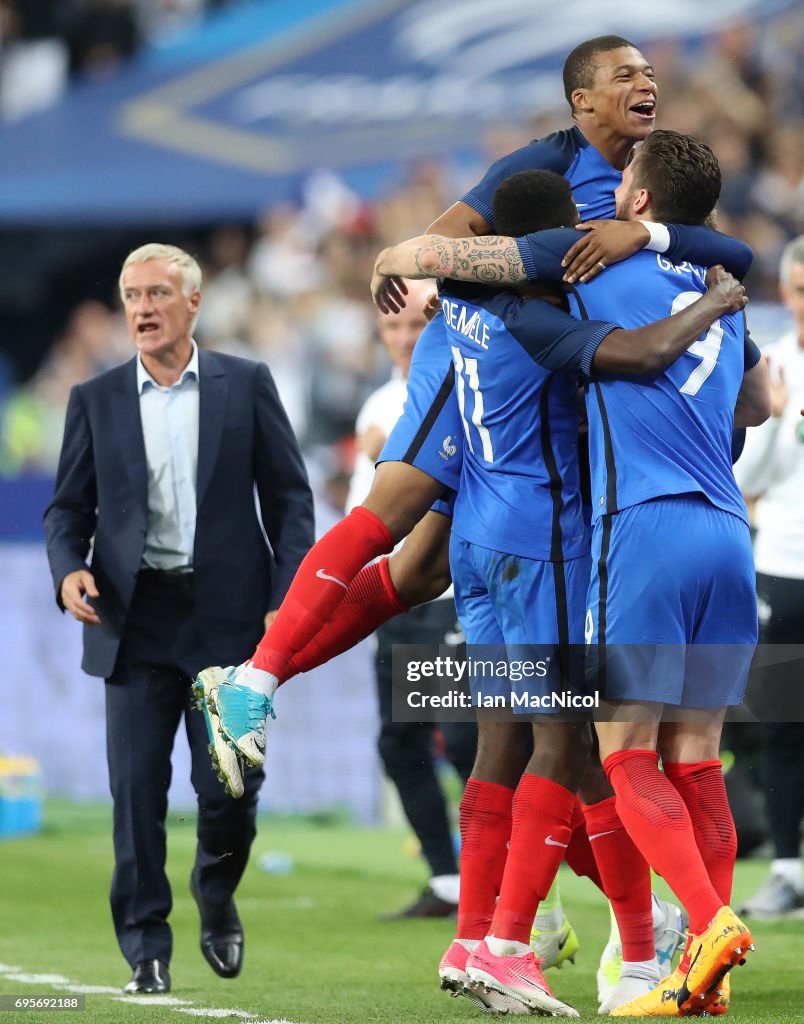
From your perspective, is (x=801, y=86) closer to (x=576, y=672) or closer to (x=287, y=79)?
(x=287, y=79)

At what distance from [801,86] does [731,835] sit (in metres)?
12.4

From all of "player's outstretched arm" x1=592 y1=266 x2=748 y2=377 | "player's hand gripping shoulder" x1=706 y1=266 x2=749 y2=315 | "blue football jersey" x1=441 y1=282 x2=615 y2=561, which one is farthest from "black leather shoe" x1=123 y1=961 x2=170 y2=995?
"player's hand gripping shoulder" x1=706 y1=266 x2=749 y2=315

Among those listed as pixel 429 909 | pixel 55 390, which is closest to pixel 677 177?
pixel 429 909

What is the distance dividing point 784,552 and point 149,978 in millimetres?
3195

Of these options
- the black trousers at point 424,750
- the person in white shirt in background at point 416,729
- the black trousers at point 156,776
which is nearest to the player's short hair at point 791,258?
the person in white shirt in background at point 416,729

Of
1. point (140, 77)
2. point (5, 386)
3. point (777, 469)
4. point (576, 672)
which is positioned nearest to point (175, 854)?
point (777, 469)

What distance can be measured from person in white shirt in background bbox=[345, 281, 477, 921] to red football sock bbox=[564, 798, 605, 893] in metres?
1.74

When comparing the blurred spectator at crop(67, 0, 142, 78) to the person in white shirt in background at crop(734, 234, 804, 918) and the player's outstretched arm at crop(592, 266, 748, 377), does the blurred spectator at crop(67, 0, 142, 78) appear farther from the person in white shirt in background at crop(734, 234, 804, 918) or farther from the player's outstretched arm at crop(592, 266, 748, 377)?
the player's outstretched arm at crop(592, 266, 748, 377)

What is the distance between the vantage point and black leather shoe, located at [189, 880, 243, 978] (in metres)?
5.58

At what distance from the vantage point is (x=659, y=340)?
4.27m

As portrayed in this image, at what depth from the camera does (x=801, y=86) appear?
15.7 m

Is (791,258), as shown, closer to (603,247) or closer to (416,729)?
(416,729)

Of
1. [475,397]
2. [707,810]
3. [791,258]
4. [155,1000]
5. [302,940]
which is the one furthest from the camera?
[791,258]

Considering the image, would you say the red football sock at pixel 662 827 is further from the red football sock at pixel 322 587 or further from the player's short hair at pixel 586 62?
the player's short hair at pixel 586 62
